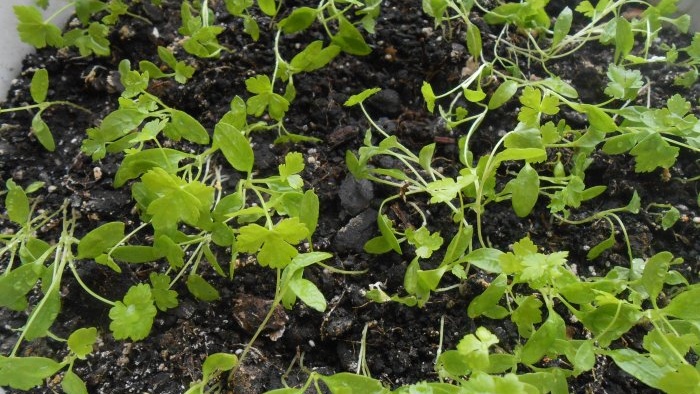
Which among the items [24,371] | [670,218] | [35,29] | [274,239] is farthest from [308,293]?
[35,29]

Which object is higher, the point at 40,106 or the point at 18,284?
the point at 40,106

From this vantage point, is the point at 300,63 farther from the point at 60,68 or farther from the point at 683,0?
the point at 683,0

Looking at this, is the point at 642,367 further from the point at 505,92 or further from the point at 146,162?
the point at 146,162

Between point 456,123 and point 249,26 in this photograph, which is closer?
point 456,123

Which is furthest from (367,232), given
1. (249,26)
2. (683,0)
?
(683,0)

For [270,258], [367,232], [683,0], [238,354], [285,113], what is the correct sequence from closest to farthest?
[270,258]
[238,354]
[367,232]
[285,113]
[683,0]

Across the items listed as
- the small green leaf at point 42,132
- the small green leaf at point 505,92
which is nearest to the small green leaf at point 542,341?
the small green leaf at point 505,92

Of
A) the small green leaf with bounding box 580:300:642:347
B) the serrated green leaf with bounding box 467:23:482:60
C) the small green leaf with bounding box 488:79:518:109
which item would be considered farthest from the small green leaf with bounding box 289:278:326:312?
the serrated green leaf with bounding box 467:23:482:60

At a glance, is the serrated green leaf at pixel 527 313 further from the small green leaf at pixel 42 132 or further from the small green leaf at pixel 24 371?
the small green leaf at pixel 42 132
